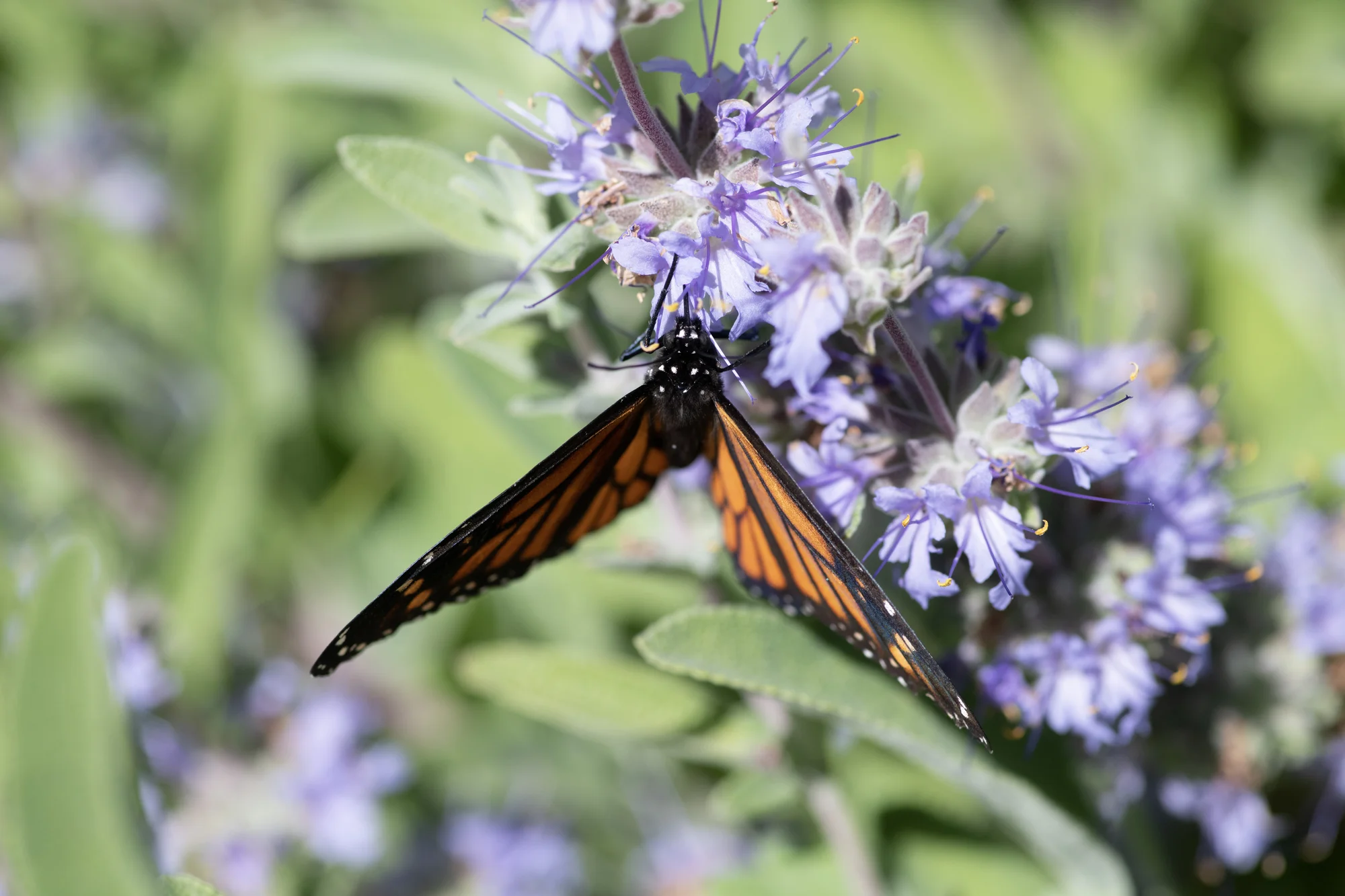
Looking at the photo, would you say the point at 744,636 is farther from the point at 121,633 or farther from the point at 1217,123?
the point at 1217,123

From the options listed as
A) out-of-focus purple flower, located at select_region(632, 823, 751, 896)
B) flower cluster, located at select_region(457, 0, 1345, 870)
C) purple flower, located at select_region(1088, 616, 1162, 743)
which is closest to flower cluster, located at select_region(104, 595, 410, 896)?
out-of-focus purple flower, located at select_region(632, 823, 751, 896)

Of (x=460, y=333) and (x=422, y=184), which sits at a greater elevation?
(x=422, y=184)

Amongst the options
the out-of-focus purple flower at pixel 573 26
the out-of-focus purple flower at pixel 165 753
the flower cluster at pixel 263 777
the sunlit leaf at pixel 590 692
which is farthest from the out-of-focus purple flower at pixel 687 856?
the out-of-focus purple flower at pixel 573 26

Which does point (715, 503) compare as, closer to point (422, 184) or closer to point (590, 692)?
point (590, 692)

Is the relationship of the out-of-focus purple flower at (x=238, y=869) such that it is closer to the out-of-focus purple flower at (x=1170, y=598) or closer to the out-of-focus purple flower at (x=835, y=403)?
the out-of-focus purple flower at (x=835, y=403)

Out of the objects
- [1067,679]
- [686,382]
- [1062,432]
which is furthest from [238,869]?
[1062,432]

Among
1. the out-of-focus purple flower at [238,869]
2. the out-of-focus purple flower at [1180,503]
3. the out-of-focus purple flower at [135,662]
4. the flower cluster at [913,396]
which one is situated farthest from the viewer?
the out-of-focus purple flower at [238,869]
